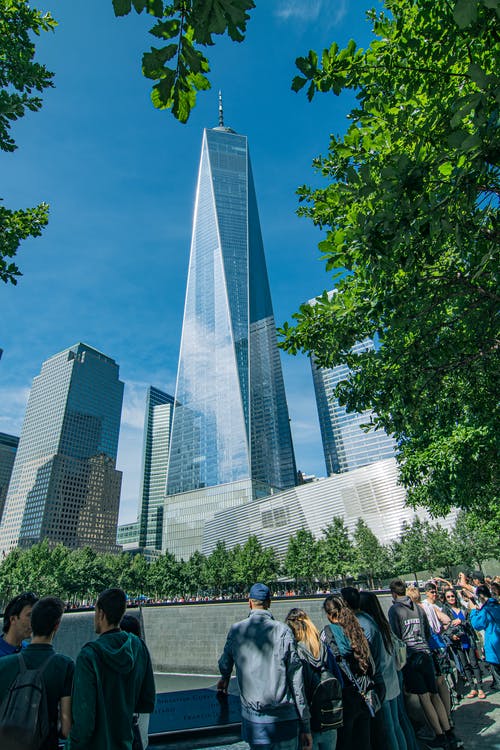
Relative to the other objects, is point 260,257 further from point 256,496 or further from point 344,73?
point 344,73

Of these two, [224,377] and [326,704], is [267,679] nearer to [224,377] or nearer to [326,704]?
[326,704]

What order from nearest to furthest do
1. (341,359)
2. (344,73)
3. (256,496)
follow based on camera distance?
(344,73) → (341,359) → (256,496)

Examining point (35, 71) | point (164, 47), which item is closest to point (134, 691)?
point (164, 47)

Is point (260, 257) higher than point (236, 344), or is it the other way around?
point (260, 257)

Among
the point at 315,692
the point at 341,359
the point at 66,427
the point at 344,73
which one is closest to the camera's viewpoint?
the point at 315,692

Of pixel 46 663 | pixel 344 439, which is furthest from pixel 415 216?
pixel 344 439

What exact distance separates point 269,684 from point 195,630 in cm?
1607

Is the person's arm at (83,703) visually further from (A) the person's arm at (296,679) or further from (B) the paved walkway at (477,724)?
(B) the paved walkway at (477,724)

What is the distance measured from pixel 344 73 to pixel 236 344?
109 m

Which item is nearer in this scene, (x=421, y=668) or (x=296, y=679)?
(x=296, y=679)

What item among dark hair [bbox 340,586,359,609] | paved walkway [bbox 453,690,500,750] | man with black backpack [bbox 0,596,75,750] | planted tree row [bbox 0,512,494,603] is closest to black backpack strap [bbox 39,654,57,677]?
man with black backpack [bbox 0,596,75,750]

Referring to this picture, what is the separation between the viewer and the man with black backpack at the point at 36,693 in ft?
7.41

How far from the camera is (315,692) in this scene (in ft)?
11.3

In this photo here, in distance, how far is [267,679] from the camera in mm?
3232
